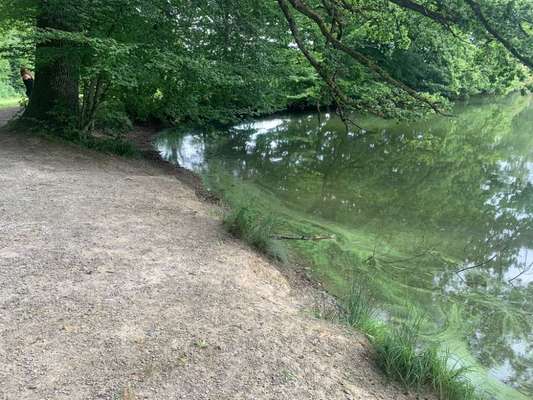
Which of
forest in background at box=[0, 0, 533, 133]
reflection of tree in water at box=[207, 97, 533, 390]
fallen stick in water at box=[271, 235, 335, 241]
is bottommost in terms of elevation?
fallen stick in water at box=[271, 235, 335, 241]

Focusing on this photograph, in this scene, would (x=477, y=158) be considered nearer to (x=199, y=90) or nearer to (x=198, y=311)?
(x=199, y=90)

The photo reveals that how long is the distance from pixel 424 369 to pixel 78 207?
438 centimetres

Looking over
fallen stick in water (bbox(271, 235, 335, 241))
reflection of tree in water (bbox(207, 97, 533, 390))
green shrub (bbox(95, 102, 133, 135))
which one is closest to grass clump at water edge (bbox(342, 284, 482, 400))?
reflection of tree in water (bbox(207, 97, 533, 390))

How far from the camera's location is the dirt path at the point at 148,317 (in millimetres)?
3000

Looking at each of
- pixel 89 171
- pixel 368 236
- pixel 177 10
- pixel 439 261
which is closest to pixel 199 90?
pixel 177 10

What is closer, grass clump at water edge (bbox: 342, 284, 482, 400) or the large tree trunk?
grass clump at water edge (bbox: 342, 284, 482, 400)

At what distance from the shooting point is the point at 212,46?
1025cm

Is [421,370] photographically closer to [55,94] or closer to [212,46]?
[212,46]

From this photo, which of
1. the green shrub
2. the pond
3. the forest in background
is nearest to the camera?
the pond

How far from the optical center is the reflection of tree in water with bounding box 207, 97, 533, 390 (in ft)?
19.2

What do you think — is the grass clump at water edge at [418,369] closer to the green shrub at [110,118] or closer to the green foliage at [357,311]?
the green foliage at [357,311]

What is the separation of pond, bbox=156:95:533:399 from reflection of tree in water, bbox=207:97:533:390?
25 mm

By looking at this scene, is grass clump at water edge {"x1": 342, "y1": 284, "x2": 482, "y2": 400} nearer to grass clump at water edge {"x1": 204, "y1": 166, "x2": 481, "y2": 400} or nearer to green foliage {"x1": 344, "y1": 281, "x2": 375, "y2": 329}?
grass clump at water edge {"x1": 204, "y1": 166, "x2": 481, "y2": 400}

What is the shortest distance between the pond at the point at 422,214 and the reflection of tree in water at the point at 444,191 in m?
0.02
